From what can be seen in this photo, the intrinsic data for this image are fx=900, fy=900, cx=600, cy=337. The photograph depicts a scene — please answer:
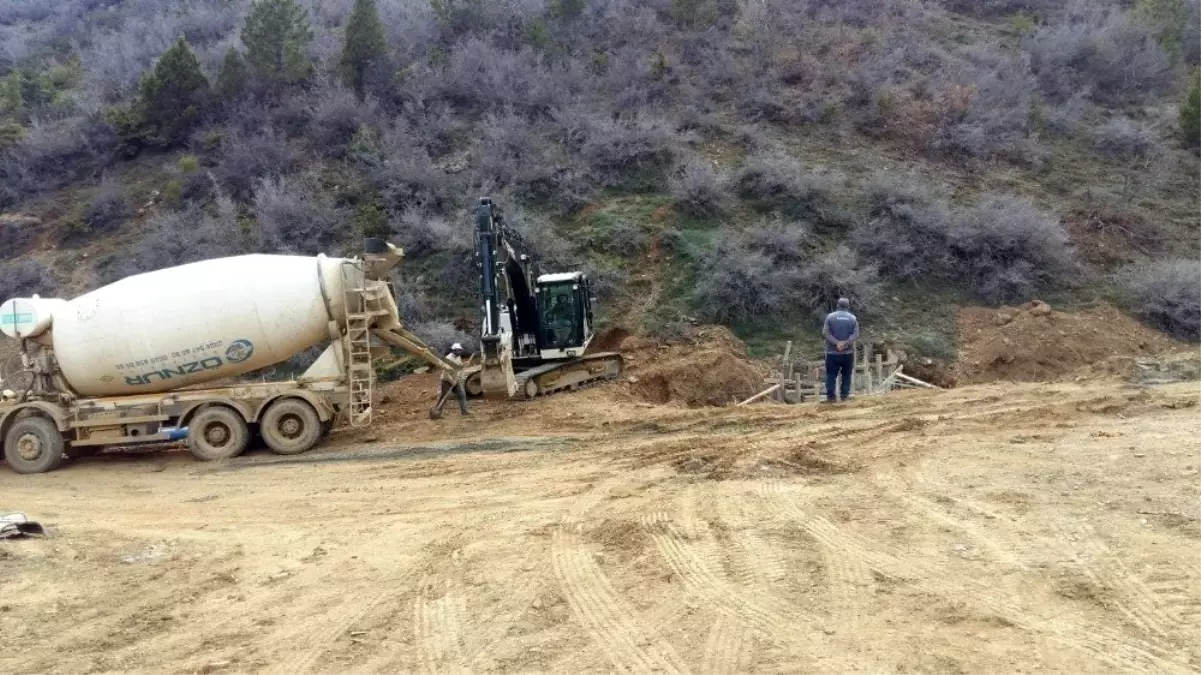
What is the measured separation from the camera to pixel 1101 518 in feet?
25.2

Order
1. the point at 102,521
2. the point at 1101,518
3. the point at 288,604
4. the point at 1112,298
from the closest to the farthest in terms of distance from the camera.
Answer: the point at 288,604, the point at 1101,518, the point at 102,521, the point at 1112,298

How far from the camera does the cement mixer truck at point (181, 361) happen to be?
13328 mm

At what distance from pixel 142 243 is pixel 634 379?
47.9ft

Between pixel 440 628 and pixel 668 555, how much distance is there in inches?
80.7

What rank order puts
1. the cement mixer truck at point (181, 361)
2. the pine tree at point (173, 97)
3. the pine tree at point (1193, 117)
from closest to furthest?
the cement mixer truck at point (181, 361), the pine tree at point (1193, 117), the pine tree at point (173, 97)

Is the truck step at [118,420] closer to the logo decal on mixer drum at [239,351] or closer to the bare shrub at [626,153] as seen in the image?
the logo decal on mixer drum at [239,351]

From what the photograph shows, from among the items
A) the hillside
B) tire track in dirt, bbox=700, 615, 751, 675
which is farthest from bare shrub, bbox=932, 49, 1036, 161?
tire track in dirt, bbox=700, 615, 751, 675

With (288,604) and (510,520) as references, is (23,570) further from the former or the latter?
(510,520)

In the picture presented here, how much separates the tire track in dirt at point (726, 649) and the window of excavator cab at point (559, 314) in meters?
11.7

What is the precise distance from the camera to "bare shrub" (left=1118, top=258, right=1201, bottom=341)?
65.9 ft

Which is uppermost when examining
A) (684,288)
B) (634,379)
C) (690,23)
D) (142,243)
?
(690,23)

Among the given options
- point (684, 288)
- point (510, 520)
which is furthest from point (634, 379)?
point (510, 520)

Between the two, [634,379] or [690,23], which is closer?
[634,379]

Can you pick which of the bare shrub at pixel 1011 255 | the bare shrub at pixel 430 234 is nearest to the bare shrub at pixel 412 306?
the bare shrub at pixel 430 234
